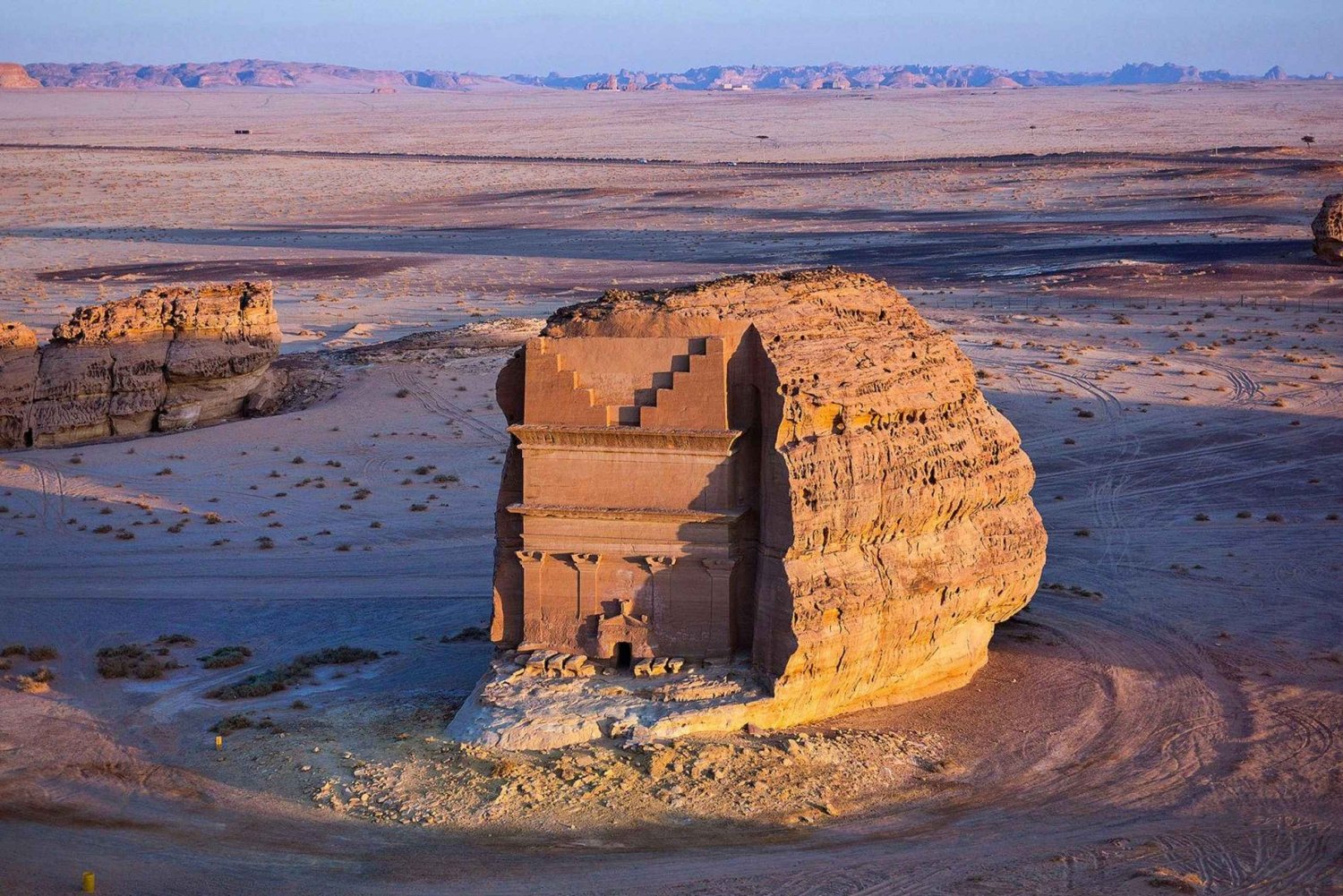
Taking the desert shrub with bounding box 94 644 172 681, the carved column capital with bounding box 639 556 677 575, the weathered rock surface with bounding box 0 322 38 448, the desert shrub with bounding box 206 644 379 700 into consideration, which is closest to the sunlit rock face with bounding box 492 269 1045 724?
the carved column capital with bounding box 639 556 677 575

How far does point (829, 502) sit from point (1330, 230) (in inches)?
1758

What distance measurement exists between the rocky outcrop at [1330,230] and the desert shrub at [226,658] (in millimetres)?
45565

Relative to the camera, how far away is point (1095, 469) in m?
29.9

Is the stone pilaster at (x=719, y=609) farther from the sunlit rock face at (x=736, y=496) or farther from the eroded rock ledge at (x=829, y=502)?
the eroded rock ledge at (x=829, y=502)

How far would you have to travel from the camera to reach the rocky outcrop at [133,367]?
32.6 m

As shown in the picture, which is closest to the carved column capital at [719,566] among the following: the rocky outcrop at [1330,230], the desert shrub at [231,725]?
the desert shrub at [231,725]

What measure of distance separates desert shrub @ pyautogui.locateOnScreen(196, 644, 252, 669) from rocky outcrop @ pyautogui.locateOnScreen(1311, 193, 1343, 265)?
45.6 metres

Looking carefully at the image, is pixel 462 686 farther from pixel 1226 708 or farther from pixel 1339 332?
pixel 1339 332

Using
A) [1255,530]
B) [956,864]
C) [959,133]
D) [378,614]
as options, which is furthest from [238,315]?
[959,133]

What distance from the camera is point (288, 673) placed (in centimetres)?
1911

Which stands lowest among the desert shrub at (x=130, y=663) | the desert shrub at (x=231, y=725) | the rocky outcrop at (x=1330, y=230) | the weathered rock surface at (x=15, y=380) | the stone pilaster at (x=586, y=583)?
the desert shrub at (x=130, y=663)

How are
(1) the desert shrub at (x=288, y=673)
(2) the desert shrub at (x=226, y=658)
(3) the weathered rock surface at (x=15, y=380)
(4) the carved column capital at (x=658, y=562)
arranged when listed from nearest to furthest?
(4) the carved column capital at (x=658, y=562) → (1) the desert shrub at (x=288, y=673) → (2) the desert shrub at (x=226, y=658) → (3) the weathered rock surface at (x=15, y=380)

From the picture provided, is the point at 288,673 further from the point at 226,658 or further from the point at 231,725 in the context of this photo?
the point at 231,725

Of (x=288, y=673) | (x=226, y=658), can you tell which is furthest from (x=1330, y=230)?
(x=226, y=658)
